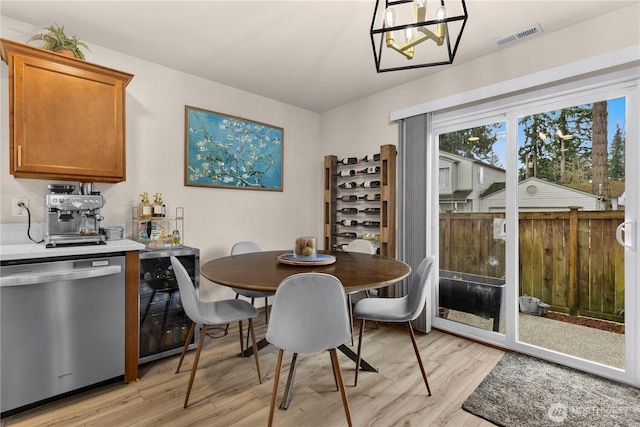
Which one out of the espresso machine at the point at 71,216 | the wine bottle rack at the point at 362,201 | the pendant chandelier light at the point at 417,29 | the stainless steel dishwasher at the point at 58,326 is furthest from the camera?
the wine bottle rack at the point at 362,201

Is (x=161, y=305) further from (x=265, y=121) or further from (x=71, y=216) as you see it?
(x=265, y=121)

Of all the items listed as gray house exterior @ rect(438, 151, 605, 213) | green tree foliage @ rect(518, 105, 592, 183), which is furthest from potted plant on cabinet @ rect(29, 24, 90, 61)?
green tree foliage @ rect(518, 105, 592, 183)

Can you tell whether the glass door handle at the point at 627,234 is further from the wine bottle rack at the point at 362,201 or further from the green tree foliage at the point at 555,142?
the wine bottle rack at the point at 362,201

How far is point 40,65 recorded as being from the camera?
2107 millimetres

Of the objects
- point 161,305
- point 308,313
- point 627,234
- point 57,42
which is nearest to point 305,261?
point 308,313

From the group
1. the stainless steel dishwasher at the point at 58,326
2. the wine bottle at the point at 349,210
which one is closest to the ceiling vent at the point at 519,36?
the wine bottle at the point at 349,210

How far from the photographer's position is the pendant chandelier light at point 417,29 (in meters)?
1.40

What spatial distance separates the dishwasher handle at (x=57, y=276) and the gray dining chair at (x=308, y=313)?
1.23 m

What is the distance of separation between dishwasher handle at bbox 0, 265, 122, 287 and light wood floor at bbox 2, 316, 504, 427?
2.57 feet

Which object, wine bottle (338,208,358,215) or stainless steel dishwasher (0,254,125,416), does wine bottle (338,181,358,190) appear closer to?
wine bottle (338,208,358,215)

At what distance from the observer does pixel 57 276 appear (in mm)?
1856

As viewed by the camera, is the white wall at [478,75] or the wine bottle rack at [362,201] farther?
the wine bottle rack at [362,201]

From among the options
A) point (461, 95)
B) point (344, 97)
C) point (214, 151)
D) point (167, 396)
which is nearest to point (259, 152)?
point (214, 151)

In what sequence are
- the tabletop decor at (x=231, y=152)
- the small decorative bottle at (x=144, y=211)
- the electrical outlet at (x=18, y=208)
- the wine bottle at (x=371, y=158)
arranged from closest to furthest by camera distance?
the electrical outlet at (x=18, y=208), the small decorative bottle at (x=144, y=211), the tabletop decor at (x=231, y=152), the wine bottle at (x=371, y=158)
